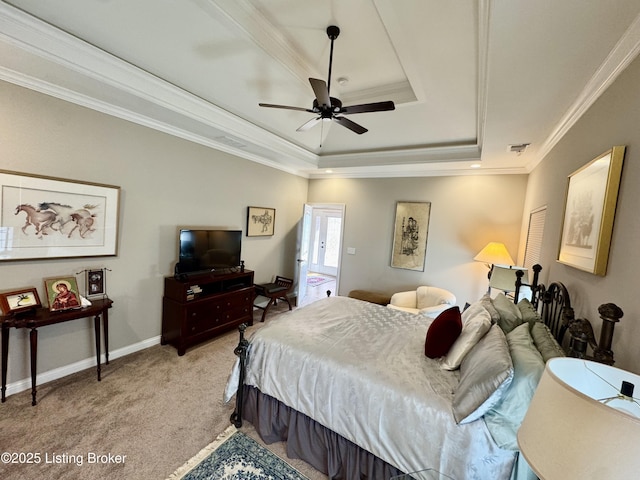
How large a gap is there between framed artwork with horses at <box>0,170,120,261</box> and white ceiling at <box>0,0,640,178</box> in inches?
31.7

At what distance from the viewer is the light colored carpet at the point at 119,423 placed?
67.0 inches

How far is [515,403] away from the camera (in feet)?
4.14

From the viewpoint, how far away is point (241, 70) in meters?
2.57

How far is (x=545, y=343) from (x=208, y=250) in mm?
3455

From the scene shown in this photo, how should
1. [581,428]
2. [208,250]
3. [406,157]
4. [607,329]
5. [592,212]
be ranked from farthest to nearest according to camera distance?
1. [406,157]
2. [208,250]
3. [592,212]
4. [607,329]
5. [581,428]

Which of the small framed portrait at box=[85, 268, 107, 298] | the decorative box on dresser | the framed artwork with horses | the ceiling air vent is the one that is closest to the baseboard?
the decorative box on dresser

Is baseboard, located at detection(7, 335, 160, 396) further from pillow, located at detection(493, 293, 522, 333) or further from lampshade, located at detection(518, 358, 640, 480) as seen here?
pillow, located at detection(493, 293, 522, 333)

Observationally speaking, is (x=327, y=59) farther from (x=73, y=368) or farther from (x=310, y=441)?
(x=73, y=368)

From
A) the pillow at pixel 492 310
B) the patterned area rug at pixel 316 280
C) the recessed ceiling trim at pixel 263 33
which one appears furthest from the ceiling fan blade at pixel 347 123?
the patterned area rug at pixel 316 280

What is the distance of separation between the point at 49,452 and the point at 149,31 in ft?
10.2

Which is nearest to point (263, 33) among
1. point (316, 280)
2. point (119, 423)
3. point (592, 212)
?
point (592, 212)

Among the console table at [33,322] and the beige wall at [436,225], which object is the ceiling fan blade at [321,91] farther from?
the beige wall at [436,225]

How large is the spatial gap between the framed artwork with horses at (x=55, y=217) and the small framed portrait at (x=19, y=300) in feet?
0.93

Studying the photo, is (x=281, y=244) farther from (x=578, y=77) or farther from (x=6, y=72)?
(x=578, y=77)
